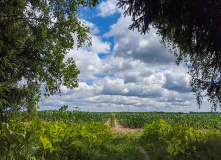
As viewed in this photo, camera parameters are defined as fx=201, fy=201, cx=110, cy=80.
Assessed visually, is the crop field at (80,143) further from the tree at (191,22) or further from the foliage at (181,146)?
the tree at (191,22)

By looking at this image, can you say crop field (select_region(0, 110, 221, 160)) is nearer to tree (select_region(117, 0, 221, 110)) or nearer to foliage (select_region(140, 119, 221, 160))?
foliage (select_region(140, 119, 221, 160))

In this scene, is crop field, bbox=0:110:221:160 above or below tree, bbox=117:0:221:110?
below

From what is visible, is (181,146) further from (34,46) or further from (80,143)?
(34,46)

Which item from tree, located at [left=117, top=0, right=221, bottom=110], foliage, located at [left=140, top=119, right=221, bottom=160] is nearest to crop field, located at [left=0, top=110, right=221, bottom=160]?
foliage, located at [left=140, top=119, right=221, bottom=160]

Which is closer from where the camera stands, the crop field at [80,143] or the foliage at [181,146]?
the crop field at [80,143]

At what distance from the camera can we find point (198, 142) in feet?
23.7

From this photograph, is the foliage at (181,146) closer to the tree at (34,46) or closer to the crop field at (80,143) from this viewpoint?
the crop field at (80,143)

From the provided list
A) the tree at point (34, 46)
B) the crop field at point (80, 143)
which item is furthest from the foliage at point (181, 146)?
the tree at point (34, 46)

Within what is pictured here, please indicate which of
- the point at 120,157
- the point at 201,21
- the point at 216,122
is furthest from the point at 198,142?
the point at 216,122

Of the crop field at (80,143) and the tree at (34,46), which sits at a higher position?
the tree at (34,46)

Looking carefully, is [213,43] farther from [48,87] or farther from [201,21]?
[48,87]

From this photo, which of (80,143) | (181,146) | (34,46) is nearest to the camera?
(80,143)

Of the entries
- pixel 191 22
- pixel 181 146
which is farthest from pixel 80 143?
pixel 191 22

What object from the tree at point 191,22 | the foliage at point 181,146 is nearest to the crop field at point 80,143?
the foliage at point 181,146
